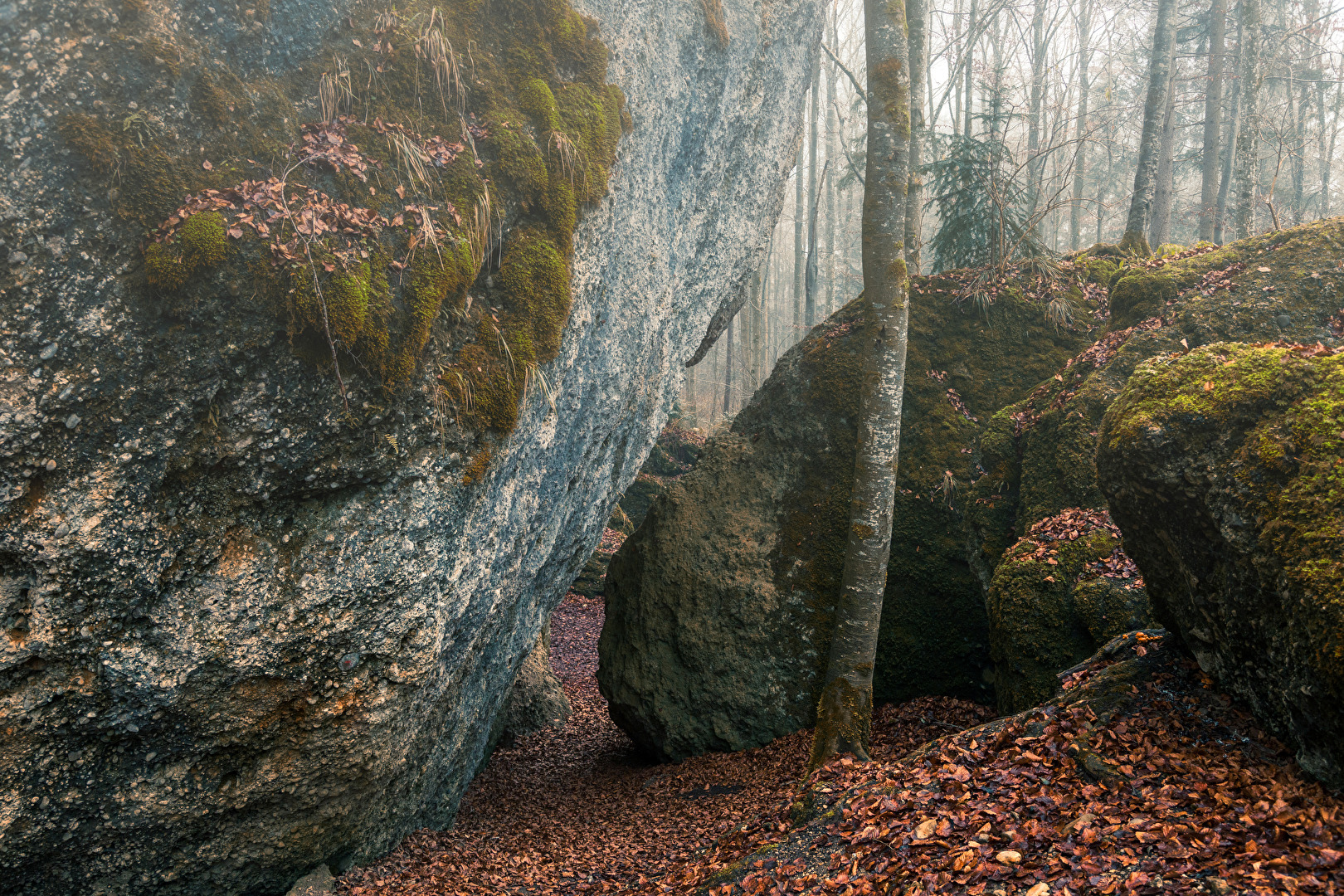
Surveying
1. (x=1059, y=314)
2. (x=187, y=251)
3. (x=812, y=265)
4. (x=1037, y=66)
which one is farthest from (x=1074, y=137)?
(x=187, y=251)

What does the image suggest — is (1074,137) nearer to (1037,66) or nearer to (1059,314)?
(1037,66)

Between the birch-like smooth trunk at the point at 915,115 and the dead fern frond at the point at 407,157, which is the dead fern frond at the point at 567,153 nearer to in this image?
the dead fern frond at the point at 407,157

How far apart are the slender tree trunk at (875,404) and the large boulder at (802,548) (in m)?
1.93

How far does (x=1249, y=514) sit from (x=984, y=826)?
198 cm

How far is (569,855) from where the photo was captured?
597 centimetres

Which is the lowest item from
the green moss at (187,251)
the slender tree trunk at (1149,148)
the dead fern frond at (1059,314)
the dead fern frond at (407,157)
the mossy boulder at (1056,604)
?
the mossy boulder at (1056,604)

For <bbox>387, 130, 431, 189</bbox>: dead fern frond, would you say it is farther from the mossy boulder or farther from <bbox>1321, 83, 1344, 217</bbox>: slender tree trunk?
<bbox>1321, 83, 1344, 217</bbox>: slender tree trunk

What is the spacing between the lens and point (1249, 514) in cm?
337

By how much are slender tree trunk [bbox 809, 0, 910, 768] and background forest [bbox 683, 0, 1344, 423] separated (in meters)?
2.86

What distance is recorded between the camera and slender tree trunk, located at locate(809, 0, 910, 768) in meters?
5.61

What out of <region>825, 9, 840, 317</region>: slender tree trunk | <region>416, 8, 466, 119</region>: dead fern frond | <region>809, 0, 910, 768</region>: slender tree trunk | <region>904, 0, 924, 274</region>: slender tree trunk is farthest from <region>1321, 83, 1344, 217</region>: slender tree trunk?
<region>416, 8, 466, 119</region>: dead fern frond

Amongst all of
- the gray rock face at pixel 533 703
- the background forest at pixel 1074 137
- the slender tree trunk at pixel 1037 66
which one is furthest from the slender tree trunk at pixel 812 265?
the gray rock face at pixel 533 703

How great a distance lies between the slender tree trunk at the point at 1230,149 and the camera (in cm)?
1664

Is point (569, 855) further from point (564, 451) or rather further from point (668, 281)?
point (668, 281)
